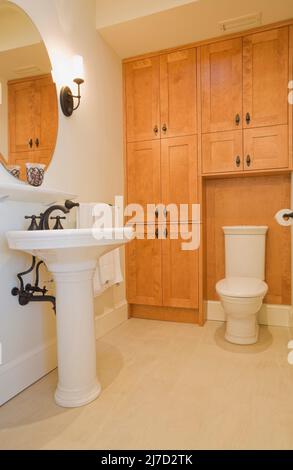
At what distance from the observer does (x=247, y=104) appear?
2.33 metres

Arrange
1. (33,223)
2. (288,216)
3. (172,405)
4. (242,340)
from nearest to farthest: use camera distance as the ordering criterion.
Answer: (172,405)
(33,223)
(242,340)
(288,216)

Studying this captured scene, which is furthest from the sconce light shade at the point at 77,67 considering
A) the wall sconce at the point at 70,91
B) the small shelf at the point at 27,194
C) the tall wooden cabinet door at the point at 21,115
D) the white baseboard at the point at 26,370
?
the white baseboard at the point at 26,370

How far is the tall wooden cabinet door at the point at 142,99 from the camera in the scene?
8.41 ft

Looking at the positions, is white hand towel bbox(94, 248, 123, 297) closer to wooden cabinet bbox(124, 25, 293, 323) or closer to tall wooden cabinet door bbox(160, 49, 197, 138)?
wooden cabinet bbox(124, 25, 293, 323)

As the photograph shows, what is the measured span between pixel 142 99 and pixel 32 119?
49.7 inches

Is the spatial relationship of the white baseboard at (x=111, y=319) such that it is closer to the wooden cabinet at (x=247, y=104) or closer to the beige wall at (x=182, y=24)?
the wooden cabinet at (x=247, y=104)

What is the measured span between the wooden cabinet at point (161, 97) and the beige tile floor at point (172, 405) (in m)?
1.80

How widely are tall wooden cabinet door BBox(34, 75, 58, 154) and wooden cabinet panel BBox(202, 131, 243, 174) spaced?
1.24m

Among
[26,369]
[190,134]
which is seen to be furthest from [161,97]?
[26,369]

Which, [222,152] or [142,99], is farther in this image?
[142,99]

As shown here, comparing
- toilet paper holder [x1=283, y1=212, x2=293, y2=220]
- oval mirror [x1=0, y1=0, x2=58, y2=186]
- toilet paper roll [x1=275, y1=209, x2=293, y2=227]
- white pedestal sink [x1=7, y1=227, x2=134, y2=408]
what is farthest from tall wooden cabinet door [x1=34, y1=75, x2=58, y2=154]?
toilet paper roll [x1=275, y1=209, x2=293, y2=227]

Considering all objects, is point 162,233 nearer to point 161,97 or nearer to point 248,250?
point 248,250

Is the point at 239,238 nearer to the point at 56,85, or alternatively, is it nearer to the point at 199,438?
the point at 199,438
